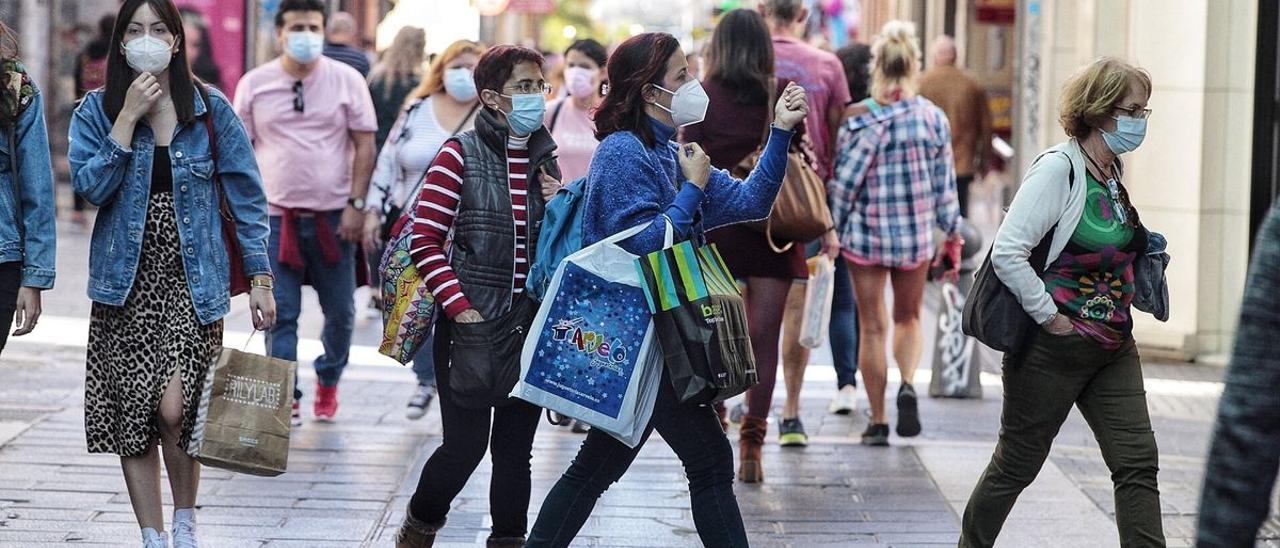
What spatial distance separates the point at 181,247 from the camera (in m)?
5.24

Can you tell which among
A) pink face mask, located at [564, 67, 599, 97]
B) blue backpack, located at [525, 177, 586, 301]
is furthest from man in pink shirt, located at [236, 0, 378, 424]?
blue backpack, located at [525, 177, 586, 301]

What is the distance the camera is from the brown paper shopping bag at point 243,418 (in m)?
5.14

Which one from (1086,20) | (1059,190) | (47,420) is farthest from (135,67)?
(1086,20)

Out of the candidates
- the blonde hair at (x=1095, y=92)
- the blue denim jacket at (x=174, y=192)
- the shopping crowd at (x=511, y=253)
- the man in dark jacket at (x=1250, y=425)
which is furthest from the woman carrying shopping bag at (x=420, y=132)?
the man in dark jacket at (x=1250, y=425)

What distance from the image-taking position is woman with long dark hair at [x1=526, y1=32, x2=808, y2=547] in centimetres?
473

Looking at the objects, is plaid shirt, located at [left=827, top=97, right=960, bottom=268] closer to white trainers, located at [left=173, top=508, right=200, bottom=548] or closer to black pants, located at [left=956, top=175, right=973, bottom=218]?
white trainers, located at [left=173, top=508, right=200, bottom=548]

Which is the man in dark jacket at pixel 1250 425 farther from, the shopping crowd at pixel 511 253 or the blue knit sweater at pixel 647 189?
the blue knit sweater at pixel 647 189

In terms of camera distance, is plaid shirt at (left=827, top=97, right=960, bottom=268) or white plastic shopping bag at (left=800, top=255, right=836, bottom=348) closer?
white plastic shopping bag at (left=800, top=255, right=836, bottom=348)

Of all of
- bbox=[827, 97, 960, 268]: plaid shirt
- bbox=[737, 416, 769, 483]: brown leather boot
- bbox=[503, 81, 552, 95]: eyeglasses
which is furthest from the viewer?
bbox=[827, 97, 960, 268]: plaid shirt

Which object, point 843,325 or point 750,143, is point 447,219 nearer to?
point 750,143

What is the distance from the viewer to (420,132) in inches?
322

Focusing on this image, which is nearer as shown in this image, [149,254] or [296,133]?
[149,254]

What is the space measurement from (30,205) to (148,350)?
508mm

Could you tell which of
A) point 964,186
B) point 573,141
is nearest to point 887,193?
point 573,141
